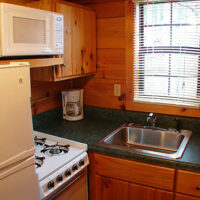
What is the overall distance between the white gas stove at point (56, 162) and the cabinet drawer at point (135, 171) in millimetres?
125

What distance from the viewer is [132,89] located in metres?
2.27

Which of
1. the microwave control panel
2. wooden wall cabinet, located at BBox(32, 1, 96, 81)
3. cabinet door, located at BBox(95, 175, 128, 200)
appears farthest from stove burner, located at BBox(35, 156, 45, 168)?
the microwave control panel

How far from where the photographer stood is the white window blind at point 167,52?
1.97m

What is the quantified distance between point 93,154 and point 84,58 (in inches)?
32.6

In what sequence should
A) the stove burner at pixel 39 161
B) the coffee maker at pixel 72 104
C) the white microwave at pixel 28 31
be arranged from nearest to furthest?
the white microwave at pixel 28 31 < the stove burner at pixel 39 161 < the coffee maker at pixel 72 104

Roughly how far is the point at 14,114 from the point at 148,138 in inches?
52.2

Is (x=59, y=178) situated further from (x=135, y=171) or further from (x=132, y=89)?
(x=132, y=89)

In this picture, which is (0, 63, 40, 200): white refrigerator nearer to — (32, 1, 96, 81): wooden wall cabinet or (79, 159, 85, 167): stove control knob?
(79, 159, 85, 167): stove control knob

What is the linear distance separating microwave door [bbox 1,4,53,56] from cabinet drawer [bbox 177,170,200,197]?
3.72 ft

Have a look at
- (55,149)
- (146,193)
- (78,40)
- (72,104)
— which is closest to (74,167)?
(55,149)

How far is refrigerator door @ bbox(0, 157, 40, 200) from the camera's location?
44.7 inches

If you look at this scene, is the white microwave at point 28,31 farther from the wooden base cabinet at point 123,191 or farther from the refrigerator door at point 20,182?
the wooden base cabinet at point 123,191

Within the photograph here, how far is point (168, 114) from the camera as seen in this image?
2.16 m

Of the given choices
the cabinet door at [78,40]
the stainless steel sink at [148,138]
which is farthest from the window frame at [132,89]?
the cabinet door at [78,40]
